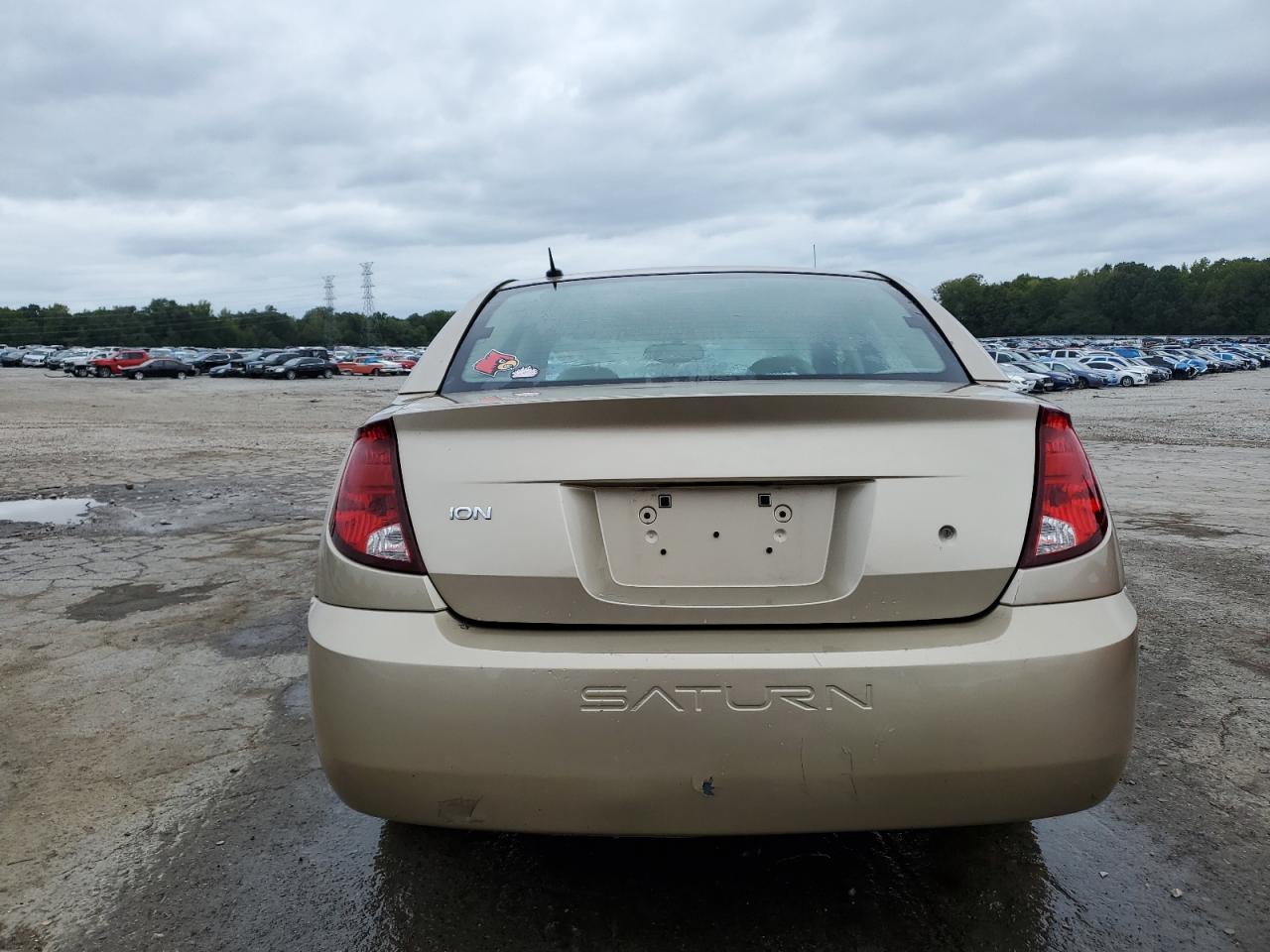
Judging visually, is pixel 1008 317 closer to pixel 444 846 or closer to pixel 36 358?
pixel 36 358

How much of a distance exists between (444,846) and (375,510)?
108 cm

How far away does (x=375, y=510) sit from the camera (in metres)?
2.03

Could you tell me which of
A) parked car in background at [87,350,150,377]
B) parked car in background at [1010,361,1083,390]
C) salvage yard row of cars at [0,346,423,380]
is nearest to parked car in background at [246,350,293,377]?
salvage yard row of cars at [0,346,423,380]

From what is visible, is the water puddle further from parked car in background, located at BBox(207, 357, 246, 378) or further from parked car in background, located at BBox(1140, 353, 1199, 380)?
parked car in background, located at BBox(1140, 353, 1199, 380)

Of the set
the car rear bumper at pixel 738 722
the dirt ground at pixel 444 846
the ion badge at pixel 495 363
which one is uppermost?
the ion badge at pixel 495 363

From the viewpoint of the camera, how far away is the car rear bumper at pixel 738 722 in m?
1.83

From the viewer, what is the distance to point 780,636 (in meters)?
1.89

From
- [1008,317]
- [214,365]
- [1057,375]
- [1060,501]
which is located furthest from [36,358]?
[1008,317]

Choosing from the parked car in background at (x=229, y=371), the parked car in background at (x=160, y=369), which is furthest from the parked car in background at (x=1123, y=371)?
the parked car in background at (x=160, y=369)

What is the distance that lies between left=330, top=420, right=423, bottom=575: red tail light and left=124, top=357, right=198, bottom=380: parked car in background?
5641 centimetres

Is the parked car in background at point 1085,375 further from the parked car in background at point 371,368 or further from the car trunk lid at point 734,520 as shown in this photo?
the car trunk lid at point 734,520

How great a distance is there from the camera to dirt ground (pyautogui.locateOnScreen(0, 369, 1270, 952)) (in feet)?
7.23

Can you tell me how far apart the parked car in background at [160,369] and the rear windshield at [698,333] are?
55871mm

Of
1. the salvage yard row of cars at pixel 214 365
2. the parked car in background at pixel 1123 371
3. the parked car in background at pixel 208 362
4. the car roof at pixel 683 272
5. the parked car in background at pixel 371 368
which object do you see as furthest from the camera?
the parked car in background at pixel 371 368
